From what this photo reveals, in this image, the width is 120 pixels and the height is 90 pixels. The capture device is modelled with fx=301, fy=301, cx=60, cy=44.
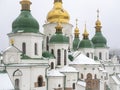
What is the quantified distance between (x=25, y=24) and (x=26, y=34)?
3.10 ft

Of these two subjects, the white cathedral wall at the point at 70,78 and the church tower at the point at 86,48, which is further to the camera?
the church tower at the point at 86,48

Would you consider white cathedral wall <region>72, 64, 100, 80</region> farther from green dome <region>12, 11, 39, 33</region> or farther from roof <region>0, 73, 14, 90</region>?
roof <region>0, 73, 14, 90</region>

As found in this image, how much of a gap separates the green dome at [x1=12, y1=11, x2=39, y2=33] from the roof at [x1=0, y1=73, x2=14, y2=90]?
4641 mm

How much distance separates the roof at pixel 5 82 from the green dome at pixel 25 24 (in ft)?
15.2

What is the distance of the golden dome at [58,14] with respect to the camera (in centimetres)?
3634

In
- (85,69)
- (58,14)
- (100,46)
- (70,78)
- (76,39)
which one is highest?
(58,14)

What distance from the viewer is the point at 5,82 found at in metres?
24.6

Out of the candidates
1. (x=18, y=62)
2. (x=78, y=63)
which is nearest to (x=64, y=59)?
(x=78, y=63)

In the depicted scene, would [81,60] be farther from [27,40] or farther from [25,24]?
[25,24]

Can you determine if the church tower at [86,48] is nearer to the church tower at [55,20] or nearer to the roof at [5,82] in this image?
the church tower at [55,20]

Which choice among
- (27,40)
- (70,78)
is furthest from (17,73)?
(70,78)

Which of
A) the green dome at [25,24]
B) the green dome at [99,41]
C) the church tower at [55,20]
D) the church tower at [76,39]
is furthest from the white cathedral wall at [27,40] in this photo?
the green dome at [99,41]

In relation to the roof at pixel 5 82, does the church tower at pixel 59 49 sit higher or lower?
higher

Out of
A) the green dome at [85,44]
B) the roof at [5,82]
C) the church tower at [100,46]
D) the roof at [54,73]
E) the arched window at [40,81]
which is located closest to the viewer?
the roof at [5,82]
